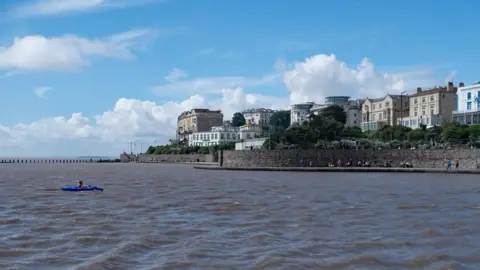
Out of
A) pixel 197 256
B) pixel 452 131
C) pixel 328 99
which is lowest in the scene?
pixel 197 256

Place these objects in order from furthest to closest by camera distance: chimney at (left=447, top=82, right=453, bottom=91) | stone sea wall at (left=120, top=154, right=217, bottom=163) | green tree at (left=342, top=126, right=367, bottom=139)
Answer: stone sea wall at (left=120, top=154, right=217, bottom=163) < green tree at (left=342, top=126, right=367, bottom=139) < chimney at (left=447, top=82, right=453, bottom=91)

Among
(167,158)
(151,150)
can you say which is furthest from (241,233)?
(151,150)

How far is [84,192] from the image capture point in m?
37.5

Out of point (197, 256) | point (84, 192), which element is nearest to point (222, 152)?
point (84, 192)

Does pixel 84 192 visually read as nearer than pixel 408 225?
No

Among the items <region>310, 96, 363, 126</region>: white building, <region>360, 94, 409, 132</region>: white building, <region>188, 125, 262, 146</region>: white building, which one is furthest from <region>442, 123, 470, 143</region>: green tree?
<region>188, 125, 262, 146</region>: white building

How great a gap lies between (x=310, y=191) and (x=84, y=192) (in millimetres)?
13403

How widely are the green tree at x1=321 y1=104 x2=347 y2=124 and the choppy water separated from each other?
9371 cm

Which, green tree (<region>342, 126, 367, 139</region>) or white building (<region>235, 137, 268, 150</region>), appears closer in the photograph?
green tree (<region>342, 126, 367, 139</region>)

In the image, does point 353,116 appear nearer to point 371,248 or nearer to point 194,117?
point 194,117

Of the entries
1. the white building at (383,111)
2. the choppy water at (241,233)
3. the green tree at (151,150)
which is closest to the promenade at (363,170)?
the choppy water at (241,233)

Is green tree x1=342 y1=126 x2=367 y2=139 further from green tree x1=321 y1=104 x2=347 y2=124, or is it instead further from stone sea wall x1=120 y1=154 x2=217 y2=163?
stone sea wall x1=120 y1=154 x2=217 y2=163

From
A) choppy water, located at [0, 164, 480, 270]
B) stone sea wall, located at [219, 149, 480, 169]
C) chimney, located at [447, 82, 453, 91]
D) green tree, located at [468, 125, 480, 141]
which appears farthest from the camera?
chimney, located at [447, 82, 453, 91]

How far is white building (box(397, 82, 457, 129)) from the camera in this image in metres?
98.7
